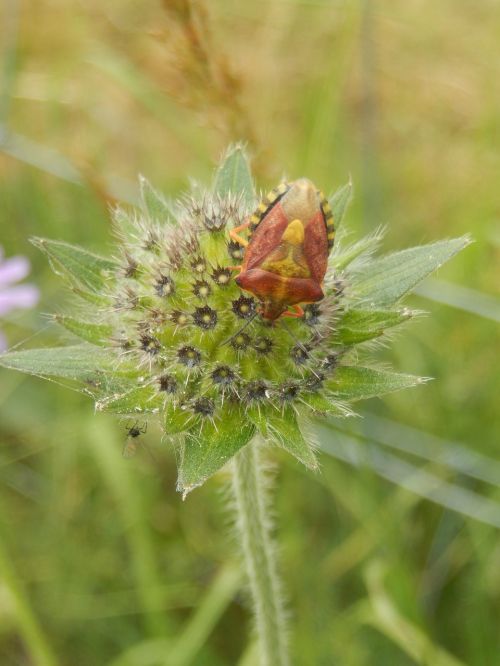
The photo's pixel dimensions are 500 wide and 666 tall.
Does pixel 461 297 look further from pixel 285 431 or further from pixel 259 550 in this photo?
pixel 285 431

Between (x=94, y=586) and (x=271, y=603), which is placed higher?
(x=94, y=586)

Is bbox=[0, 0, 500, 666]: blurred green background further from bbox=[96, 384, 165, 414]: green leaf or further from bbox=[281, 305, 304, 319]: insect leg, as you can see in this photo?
bbox=[281, 305, 304, 319]: insect leg

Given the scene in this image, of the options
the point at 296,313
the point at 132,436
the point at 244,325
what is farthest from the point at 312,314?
the point at 132,436

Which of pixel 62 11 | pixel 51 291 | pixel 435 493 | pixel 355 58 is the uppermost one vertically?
pixel 62 11

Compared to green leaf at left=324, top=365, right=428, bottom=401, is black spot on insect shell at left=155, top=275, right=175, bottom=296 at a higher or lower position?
higher

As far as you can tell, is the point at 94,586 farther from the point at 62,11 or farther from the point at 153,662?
the point at 62,11

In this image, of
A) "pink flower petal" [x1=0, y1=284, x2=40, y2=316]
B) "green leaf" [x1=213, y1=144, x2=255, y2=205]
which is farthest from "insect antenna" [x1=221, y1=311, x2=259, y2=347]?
"pink flower petal" [x1=0, y1=284, x2=40, y2=316]

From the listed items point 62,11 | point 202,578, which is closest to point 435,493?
point 202,578
